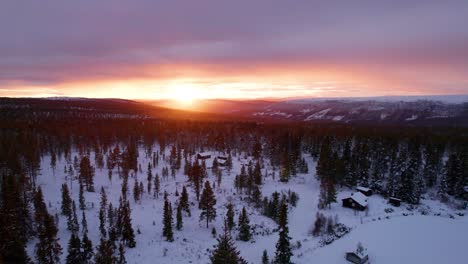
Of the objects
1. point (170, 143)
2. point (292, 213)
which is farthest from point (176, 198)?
point (170, 143)

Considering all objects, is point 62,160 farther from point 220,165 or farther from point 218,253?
point 218,253

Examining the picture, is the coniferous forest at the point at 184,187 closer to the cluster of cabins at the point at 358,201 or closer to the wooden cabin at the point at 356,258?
the cluster of cabins at the point at 358,201

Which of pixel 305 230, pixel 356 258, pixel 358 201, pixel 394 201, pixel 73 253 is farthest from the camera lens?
pixel 394 201

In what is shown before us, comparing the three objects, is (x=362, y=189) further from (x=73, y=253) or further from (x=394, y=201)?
(x=73, y=253)

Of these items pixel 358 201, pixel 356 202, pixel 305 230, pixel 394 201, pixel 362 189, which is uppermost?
pixel 362 189

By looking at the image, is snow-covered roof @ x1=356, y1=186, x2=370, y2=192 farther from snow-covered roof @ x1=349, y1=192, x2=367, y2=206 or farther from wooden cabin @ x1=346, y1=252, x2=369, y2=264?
wooden cabin @ x1=346, y1=252, x2=369, y2=264

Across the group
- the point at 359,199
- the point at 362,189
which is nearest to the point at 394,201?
the point at 362,189
